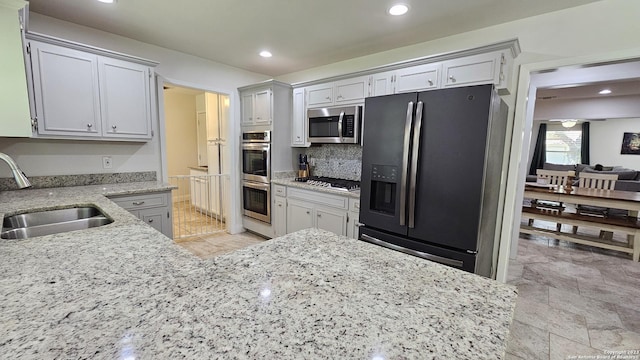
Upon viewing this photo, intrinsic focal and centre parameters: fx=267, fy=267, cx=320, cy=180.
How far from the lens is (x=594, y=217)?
12.4ft

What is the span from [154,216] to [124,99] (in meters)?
1.24

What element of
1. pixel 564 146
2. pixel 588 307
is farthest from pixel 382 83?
pixel 564 146

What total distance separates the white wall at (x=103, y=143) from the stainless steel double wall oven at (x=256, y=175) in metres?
0.87

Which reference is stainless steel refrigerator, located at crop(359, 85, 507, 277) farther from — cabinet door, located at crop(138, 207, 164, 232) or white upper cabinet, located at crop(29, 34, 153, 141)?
white upper cabinet, located at crop(29, 34, 153, 141)

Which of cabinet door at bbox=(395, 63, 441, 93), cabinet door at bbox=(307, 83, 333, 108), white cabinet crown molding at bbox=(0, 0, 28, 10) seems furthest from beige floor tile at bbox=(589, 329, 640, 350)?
white cabinet crown molding at bbox=(0, 0, 28, 10)

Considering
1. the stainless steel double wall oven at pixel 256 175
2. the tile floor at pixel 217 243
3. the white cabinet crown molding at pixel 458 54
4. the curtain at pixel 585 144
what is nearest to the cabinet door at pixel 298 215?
the stainless steel double wall oven at pixel 256 175

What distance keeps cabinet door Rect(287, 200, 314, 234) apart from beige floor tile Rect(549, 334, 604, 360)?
7.50ft

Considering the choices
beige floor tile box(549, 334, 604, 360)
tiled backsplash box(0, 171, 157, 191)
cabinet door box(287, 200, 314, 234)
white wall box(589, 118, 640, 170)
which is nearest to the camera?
beige floor tile box(549, 334, 604, 360)

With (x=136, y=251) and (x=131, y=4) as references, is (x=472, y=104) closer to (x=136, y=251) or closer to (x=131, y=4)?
(x=136, y=251)

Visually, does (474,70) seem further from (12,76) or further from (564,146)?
(564,146)

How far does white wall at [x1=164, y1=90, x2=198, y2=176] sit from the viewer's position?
5.98 m

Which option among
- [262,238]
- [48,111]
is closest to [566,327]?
[262,238]

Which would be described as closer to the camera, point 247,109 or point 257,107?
point 257,107

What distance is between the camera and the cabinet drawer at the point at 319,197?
2.90 meters
